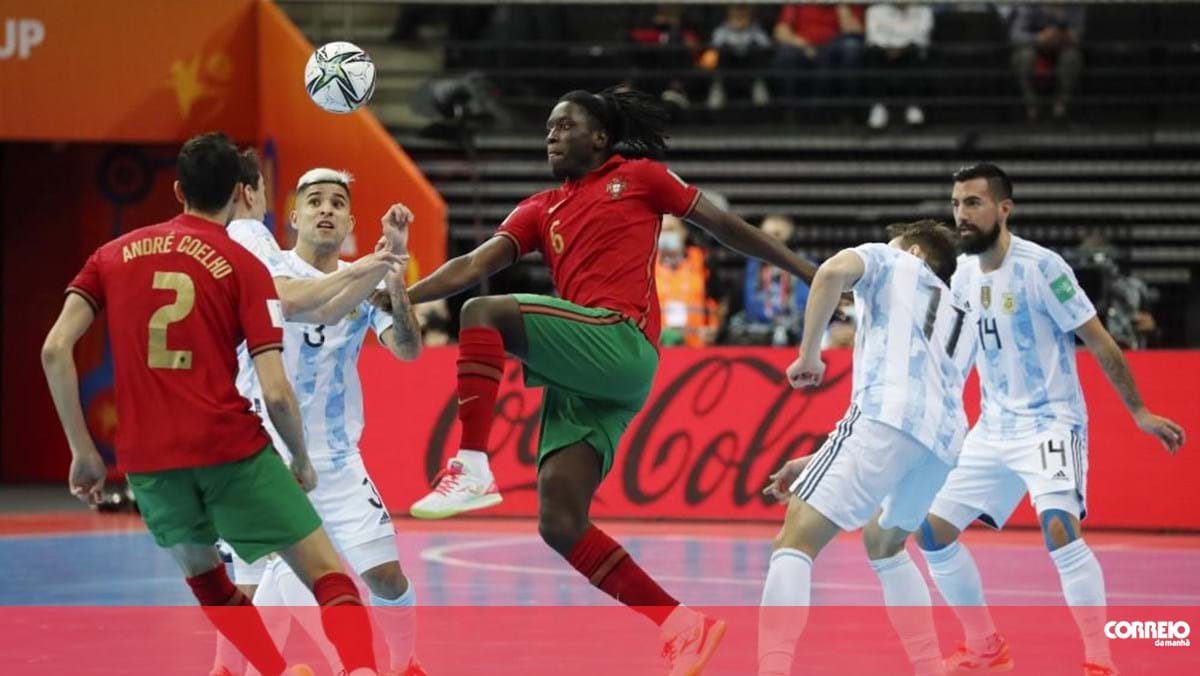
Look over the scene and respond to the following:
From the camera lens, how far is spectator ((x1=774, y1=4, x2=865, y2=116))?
20984 mm

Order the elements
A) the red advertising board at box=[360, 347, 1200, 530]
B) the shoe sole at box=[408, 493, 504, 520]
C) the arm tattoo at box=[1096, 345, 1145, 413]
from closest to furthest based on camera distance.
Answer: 1. the shoe sole at box=[408, 493, 504, 520]
2. the arm tattoo at box=[1096, 345, 1145, 413]
3. the red advertising board at box=[360, 347, 1200, 530]

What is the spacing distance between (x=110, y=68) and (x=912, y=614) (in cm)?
1237

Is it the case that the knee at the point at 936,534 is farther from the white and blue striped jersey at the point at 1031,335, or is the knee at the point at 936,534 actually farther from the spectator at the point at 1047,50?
the spectator at the point at 1047,50

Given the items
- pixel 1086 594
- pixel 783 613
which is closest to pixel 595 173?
pixel 783 613

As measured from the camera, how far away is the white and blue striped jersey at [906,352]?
7520 mm

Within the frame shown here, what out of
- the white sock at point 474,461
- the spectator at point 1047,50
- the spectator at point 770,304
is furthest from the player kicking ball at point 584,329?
the spectator at point 1047,50

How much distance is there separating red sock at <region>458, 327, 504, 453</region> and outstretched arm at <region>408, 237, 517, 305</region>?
40 centimetres

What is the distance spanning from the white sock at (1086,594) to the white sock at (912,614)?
726 millimetres

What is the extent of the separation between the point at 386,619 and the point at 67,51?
38.1ft

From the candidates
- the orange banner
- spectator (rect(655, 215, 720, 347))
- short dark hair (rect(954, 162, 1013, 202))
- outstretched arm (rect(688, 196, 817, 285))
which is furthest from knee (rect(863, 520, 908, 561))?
the orange banner

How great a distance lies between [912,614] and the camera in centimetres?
802

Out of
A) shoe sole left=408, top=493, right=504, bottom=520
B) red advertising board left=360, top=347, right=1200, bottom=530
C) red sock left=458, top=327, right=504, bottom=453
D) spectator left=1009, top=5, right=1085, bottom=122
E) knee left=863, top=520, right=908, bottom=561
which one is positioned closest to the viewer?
shoe sole left=408, top=493, right=504, bottom=520

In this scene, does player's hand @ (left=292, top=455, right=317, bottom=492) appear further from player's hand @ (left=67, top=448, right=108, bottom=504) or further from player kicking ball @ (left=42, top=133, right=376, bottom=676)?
player's hand @ (left=67, top=448, right=108, bottom=504)

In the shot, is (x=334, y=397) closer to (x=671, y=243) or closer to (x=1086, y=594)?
(x=1086, y=594)
